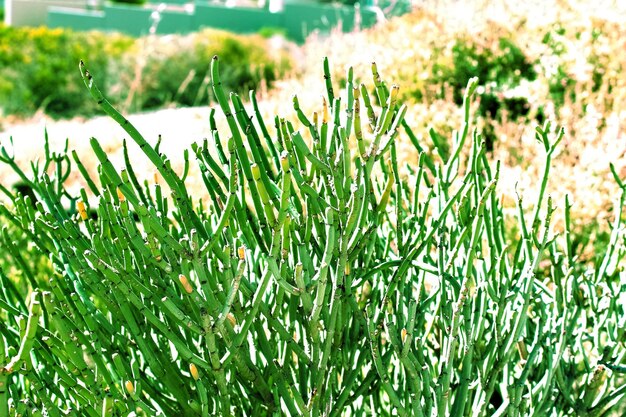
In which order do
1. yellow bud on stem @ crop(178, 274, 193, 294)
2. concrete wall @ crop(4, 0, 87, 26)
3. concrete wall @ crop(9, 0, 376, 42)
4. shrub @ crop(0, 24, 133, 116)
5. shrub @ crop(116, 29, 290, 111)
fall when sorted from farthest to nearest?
concrete wall @ crop(9, 0, 376, 42), concrete wall @ crop(4, 0, 87, 26), shrub @ crop(0, 24, 133, 116), shrub @ crop(116, 29, 290, 111), yellow bud on stem @ crop(178, 274, 193, 294)

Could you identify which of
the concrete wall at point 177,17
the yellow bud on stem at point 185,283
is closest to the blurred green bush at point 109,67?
the concrete wall at point 177,17

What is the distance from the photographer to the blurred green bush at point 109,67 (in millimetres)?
11367

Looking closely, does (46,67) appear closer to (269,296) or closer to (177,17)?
(177,17)

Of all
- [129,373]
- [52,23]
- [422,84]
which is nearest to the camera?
[129,373]

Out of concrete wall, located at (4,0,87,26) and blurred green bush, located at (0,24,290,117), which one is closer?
blurred green bush, located at (0,24,290,117)

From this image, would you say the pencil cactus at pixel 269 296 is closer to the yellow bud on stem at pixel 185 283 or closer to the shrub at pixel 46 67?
the yellow bud on stem at pixel 185 283

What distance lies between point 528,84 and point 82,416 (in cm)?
522

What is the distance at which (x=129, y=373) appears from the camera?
113 centimetres

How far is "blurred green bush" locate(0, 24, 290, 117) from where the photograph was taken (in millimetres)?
11367

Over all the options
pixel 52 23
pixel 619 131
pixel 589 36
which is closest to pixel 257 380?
pixel 619 131

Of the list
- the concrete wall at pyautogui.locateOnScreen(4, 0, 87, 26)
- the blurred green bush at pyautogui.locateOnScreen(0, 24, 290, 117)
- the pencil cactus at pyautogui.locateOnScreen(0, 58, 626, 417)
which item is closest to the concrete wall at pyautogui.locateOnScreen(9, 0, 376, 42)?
the concrete wall at pyautogui.locateOnScreen(4, 0, 87, 26)

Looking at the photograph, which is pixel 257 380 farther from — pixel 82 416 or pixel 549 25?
pixel 549 25

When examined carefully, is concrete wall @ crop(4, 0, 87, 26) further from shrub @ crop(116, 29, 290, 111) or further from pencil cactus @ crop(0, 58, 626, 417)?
pencil cactus @ crop(0, 58, 626, 417)

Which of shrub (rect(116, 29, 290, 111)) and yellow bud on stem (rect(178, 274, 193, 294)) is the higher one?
yellow bud on stem (rect(178, 274, 193, 294))
